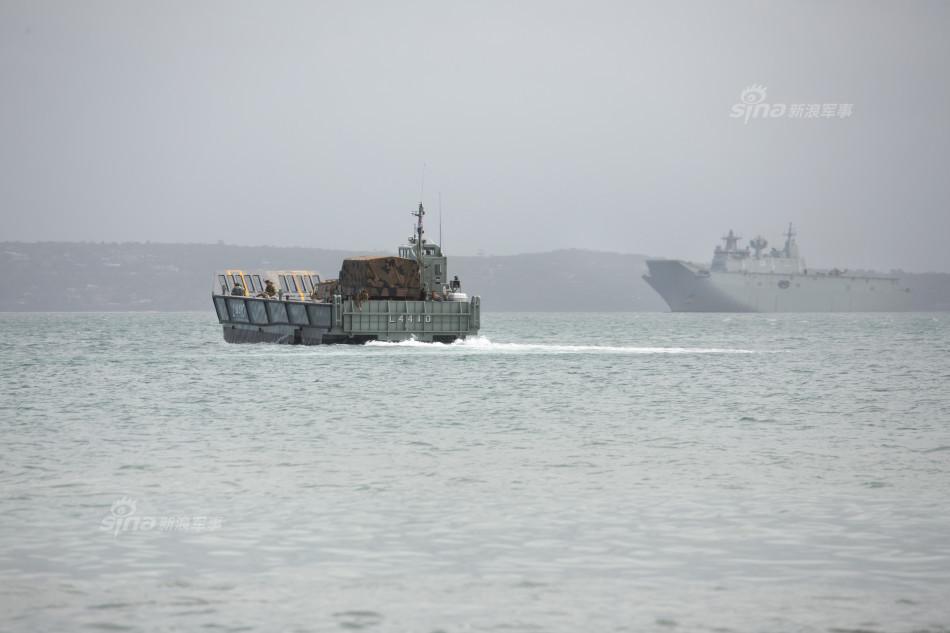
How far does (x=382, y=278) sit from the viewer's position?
71.6m

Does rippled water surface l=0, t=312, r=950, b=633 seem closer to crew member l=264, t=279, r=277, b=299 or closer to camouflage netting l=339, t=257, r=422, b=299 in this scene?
camouflage netting l=339, t=257, r=422, b=299

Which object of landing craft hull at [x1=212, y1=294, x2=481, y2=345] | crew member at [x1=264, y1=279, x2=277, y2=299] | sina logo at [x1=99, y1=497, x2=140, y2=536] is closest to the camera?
sina logo at [x1=99, y1=497, x2=140, y2=536]

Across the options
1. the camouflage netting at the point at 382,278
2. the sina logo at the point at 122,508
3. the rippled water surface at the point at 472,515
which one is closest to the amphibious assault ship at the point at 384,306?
the camouflage netting at the point at 382,278

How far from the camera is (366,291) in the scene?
233 feet

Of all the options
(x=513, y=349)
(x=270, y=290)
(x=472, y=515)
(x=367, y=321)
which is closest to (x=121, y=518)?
(x=472, y=515)

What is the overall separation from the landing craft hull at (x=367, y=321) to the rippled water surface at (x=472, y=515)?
3411 centimetres

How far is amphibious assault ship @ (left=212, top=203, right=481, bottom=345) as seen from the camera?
70625mm

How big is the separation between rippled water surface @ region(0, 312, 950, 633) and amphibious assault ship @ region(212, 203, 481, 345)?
3437 centimetres

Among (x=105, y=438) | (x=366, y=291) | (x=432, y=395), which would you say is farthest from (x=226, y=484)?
(x=366, y=291)

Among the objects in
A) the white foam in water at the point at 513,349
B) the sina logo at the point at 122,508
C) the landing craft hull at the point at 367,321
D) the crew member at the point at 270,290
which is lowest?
the white foam in water at the point at 513,349

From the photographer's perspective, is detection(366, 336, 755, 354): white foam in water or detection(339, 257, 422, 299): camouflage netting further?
detection(366, 336, 755, 354): white foam in water

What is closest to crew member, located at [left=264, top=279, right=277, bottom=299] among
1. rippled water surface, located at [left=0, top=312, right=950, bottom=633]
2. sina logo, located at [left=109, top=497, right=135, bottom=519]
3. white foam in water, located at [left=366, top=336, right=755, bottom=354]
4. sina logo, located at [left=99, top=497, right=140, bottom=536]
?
white foam in water, located at [left=366, top=336, right=755, bottom=354]

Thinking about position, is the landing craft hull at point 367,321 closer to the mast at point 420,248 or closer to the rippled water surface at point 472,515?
the mast at point 420,248

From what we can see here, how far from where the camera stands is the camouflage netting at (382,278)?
71.5 m
